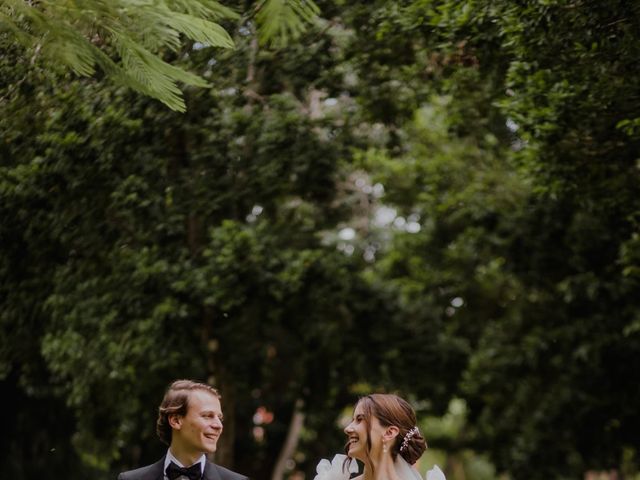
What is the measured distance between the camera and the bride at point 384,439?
5727 mm

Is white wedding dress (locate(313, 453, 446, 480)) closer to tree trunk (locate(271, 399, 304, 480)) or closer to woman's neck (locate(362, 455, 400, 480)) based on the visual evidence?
woman's neck (locate(362, 455, 400, 480))

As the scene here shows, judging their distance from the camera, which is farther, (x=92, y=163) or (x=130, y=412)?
(x=130, y=412)

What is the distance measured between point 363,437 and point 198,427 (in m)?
1.14

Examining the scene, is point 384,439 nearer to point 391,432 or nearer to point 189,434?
point 391,432

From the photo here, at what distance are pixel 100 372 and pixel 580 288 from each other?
7386mm

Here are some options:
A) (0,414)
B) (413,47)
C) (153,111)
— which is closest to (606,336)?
(413,47)

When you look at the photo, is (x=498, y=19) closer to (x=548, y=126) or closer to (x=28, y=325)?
(x=548, y=126)

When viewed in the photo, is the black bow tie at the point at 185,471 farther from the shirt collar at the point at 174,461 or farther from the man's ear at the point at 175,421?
the man's ear at the point at 175,421

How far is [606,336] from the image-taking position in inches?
563

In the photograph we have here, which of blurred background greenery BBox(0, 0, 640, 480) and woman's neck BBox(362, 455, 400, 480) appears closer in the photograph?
woman's neck BBox(362, 455, 400, 480)

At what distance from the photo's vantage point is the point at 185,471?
5.13 meters

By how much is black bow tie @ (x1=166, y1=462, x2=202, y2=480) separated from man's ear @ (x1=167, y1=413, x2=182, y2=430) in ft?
0.70

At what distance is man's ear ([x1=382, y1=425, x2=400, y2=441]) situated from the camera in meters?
5.74

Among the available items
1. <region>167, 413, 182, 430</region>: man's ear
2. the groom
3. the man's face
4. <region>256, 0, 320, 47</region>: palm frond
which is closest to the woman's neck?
the groom
